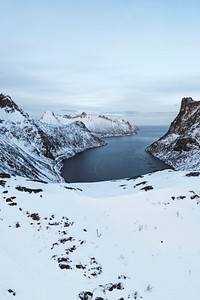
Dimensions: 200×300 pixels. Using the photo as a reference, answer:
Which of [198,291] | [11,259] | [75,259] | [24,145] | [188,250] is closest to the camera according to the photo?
[198,291]

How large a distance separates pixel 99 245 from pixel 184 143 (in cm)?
12698

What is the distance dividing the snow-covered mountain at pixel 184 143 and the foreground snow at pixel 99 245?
86223 mm

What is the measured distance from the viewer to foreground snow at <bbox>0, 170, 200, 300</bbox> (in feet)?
33.3

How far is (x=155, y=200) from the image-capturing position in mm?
18562

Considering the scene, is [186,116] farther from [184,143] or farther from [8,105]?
[8,105]

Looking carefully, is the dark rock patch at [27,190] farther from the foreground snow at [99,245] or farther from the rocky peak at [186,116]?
the rocky peak at [186,116]

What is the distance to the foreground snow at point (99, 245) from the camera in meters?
10.2

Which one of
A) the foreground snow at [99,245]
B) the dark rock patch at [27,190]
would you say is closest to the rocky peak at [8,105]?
the dark rock patch at [27,190]

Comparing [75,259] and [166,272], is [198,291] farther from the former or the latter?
[75,259]

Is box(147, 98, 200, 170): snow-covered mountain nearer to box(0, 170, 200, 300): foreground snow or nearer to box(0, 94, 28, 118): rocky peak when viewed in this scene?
box(0, 94, 28, 118): rocky peak

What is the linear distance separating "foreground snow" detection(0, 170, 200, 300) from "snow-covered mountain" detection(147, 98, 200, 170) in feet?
283

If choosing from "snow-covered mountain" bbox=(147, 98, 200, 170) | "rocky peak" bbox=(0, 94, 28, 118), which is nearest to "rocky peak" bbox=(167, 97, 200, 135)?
"snow-covered mountain" bbox=(147, 98, 200, 170)

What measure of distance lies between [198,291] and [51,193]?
40.1ft

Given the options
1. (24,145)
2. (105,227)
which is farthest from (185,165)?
(105,227)
